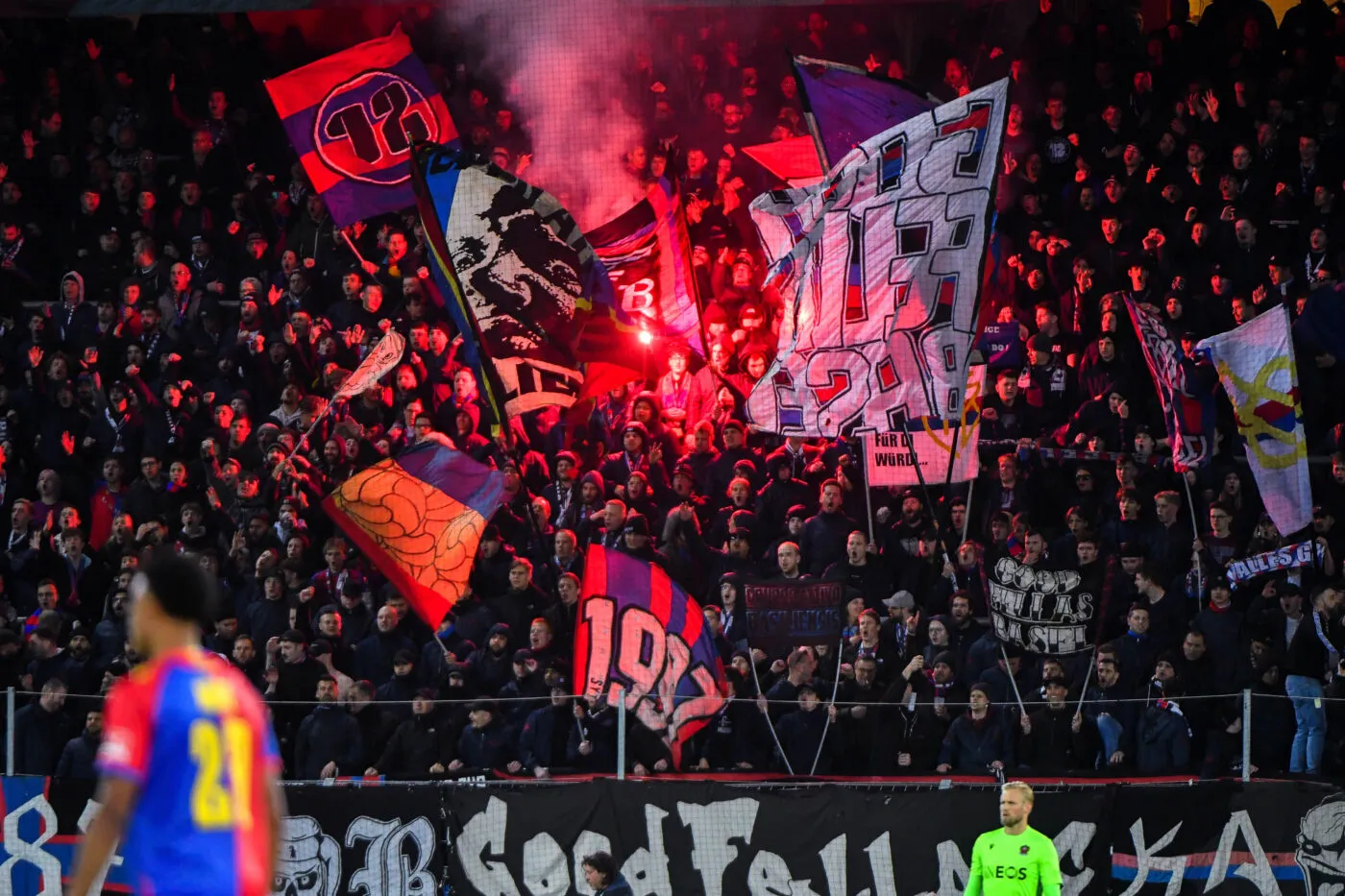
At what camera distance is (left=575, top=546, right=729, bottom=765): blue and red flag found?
11977mm

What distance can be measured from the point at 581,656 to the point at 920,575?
237 centimetres

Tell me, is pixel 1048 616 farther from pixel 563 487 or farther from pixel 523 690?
pixel 563 487

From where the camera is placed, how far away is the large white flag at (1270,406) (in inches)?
500

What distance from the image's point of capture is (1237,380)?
1306cm

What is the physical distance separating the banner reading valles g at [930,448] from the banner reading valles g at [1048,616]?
3.38ft

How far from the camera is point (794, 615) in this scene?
12.2m

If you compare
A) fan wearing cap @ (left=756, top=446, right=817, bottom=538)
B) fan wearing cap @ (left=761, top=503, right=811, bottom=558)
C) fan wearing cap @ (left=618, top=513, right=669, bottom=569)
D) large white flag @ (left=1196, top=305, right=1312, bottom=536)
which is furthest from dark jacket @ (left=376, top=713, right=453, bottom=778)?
large white flag @ (left=1196, top=305, right=1312, bottom=536)

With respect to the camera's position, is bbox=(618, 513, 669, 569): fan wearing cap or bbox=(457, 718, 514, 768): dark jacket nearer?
bbox=(457, 718, 514, 768): dark jacket

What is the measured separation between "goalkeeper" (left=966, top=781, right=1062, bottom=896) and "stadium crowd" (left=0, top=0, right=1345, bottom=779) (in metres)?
1.96

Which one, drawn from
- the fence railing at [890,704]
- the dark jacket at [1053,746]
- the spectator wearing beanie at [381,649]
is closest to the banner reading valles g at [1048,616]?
the fence railing at [890,704]

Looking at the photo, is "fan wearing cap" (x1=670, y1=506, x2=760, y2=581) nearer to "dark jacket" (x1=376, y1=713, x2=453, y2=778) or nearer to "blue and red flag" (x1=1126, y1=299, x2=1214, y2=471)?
"dark jacket" (x1=376, y1=713, x2=453, y2=778)

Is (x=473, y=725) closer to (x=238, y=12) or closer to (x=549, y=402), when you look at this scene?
(x=549, y=402)

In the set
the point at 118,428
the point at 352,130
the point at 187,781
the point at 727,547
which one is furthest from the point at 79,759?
the point at 187,781

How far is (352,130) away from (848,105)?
4.86 metres
